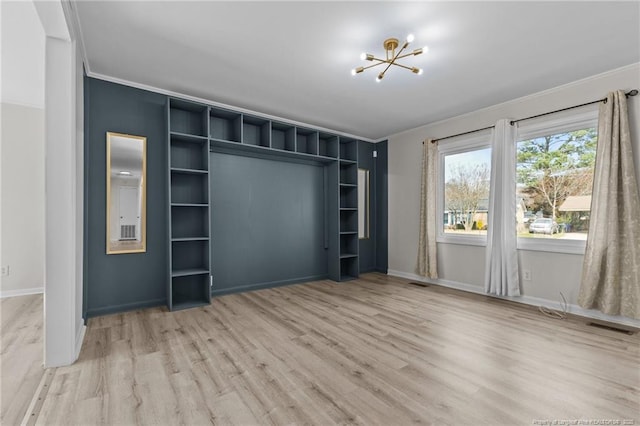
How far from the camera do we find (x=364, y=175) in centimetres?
582

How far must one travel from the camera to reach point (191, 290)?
379cm

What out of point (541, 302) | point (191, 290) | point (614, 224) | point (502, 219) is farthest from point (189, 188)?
point (614, 224)

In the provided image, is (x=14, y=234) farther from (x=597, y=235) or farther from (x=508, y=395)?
(x=597, y=235)

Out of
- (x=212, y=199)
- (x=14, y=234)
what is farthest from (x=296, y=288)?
(x=14, y=234)

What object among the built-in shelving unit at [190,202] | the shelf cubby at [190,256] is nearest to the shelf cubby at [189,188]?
the built-in shelving unit at [190,202]

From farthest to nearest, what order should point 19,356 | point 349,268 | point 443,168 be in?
point 349,268, point 443,168, point 19,356

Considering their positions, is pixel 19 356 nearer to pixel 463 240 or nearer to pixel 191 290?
pixel 191 290

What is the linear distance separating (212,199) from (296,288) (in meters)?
1.80

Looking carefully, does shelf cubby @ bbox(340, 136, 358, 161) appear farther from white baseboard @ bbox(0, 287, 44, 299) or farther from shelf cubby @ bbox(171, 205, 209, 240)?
white baseboard @ bbox(0, 287, 44, 299)

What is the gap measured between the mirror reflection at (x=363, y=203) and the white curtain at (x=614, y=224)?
10.8 ft

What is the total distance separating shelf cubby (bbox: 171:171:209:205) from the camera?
370 cm

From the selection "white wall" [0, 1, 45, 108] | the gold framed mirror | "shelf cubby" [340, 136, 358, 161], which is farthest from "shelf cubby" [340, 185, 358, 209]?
"white wall" [0, 1, 45, 108]

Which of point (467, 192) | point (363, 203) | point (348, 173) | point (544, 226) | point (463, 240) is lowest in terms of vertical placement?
point (463, 240)

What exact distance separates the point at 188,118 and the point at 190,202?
108 cm
